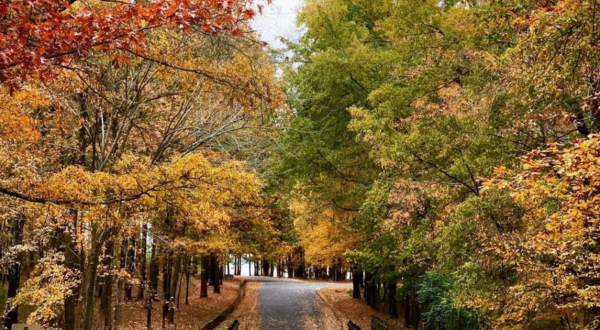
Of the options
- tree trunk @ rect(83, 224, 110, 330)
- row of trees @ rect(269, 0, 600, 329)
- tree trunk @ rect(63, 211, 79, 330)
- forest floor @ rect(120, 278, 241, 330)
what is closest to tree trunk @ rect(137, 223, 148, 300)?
forest floor @ rect(120, 278, 241, 330)

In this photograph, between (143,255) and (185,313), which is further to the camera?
(185,313)

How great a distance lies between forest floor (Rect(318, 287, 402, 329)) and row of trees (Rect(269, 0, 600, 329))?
199 centimetres

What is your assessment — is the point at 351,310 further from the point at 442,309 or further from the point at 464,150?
the point at 464,150

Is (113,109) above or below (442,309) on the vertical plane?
above

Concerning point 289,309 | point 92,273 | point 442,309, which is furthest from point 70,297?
point 289,309

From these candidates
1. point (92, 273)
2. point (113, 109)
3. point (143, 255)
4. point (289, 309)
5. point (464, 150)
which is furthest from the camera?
point (289, 309)

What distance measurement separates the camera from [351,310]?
2414cm

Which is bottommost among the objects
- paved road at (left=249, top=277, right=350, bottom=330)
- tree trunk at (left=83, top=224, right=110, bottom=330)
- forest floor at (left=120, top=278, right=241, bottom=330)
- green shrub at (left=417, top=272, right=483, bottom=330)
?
paved road at (left=249, top=277, right=350, bottom=330)

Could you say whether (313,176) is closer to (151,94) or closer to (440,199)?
(440,199)

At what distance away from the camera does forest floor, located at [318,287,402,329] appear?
20688mm

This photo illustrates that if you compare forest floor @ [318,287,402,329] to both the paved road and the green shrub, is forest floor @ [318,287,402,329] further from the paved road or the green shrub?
the green shrub

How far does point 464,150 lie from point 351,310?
16130mm

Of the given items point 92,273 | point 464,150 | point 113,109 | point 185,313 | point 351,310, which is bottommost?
point 351,310

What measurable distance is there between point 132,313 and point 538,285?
60.0ft
